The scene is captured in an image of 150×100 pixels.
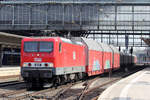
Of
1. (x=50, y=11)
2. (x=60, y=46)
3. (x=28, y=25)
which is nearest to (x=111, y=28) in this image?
(x=50, y=11)

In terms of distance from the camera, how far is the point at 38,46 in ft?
53.8

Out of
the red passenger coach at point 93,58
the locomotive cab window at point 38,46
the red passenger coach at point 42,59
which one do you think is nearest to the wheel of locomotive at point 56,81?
the red passenger coach at point 42,59

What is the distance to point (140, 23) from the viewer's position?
52969 mm

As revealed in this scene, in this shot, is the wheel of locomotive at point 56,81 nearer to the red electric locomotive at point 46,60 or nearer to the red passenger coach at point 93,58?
the red electric locomotive at point 46,60

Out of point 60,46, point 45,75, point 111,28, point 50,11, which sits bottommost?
point 45,75

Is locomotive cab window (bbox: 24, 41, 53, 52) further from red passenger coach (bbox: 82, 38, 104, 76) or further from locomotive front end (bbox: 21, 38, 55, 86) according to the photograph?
red passenger coach (bbox: 82, 38, 104, 76)

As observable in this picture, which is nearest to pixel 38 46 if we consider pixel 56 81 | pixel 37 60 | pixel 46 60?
pixel 37 60

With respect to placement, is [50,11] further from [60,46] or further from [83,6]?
[60,46]

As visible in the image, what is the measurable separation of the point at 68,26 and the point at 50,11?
5.21 metres

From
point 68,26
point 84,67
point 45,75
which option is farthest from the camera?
point 68,26

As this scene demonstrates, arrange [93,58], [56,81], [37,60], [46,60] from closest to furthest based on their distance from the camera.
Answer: [46,60] < [37,60] < [56,81] < [93,58]

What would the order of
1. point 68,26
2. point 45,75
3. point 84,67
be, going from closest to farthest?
point 45,75
point 84,67
point 68,26

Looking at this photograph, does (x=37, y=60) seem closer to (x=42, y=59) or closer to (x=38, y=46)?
(x=42, y=59)

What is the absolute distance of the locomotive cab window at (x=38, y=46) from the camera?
16156mm
